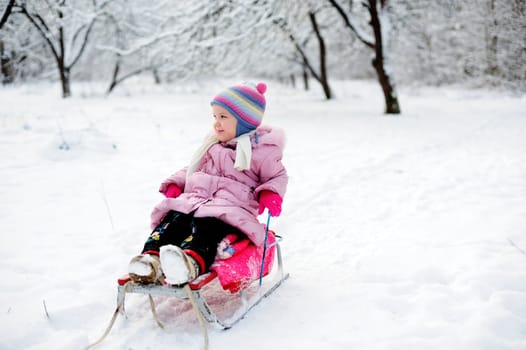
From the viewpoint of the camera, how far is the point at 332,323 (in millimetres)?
2309

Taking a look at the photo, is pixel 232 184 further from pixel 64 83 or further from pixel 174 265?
pixel 64 83

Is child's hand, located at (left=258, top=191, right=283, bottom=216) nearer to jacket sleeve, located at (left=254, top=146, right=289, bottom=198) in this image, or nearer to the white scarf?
jacket sleeve, located at (left=254, top=146, right=289, bottom=198)

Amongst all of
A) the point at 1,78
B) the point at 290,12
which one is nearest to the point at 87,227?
the point at 290,12

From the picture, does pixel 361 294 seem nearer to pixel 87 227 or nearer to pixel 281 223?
pixel 281 223

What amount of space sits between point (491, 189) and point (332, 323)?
293 centimetres

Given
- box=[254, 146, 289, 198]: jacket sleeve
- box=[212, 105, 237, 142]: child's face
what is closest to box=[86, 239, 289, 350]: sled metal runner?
box=[254, 146, 289, 198]: jacket sleeve

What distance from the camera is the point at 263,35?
12570 millimetres

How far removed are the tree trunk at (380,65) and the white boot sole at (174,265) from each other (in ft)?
31.2

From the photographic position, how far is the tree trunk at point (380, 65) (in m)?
10.1

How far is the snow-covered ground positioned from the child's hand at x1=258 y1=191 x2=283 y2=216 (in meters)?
0.57

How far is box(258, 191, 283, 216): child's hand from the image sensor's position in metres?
2.48

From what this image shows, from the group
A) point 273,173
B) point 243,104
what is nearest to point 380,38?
point 243,104

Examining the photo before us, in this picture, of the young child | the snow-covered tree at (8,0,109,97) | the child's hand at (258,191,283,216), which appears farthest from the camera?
the snow-covered tree at (8,0,109,97)

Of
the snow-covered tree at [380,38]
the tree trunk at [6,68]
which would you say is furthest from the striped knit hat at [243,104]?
the tree trunk at [6,68]
